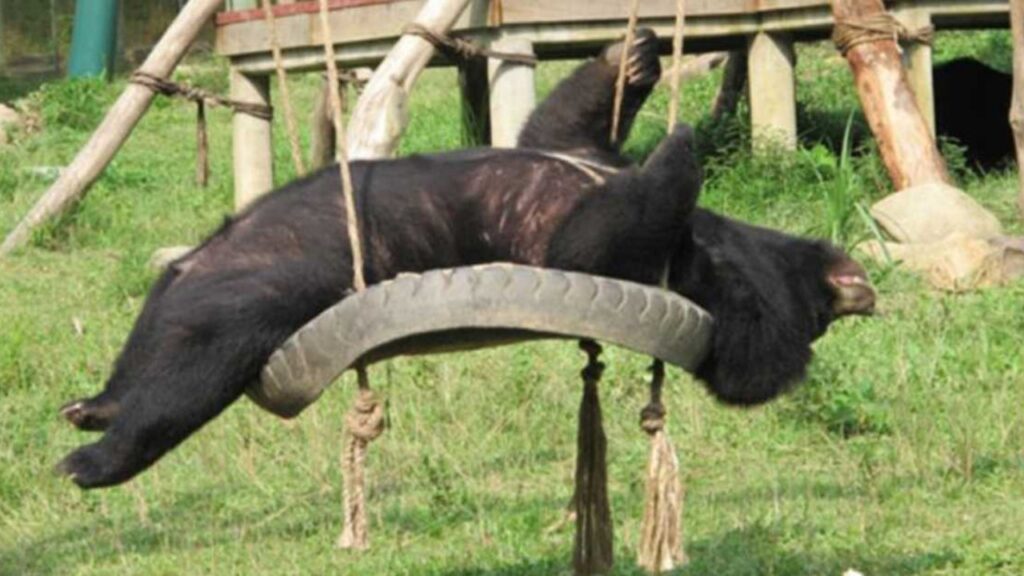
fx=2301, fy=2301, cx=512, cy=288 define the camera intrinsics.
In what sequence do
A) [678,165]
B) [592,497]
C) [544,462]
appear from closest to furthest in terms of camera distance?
[678,165]
[592,497]
[544,462]

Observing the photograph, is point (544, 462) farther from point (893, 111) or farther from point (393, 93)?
point (893, 111)

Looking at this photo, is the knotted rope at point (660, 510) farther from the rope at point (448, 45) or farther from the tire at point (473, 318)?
the rope at point (448, 45)

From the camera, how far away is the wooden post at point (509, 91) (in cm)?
1148

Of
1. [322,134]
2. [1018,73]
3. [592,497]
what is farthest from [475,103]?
[592,497]

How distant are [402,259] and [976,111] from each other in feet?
26.0

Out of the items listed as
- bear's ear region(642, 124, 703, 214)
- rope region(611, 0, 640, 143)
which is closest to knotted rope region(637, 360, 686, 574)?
bear's ear region(642, 124, 703, 214)

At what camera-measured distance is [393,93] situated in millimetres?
9781

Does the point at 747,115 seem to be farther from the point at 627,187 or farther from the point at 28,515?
the point at 627,187

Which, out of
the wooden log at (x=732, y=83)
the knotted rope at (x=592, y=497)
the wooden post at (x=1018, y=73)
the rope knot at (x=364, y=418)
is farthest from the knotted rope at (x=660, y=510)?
the wooden log at (x=732, y=83)

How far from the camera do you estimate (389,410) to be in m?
8.91

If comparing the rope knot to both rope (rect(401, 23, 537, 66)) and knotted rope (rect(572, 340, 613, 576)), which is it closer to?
knotted rope (rect(572, 340, 613, 576))

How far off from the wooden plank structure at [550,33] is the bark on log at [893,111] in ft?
1.13

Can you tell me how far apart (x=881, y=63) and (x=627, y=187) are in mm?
5580

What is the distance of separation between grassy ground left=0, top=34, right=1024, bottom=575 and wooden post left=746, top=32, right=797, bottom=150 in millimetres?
617
